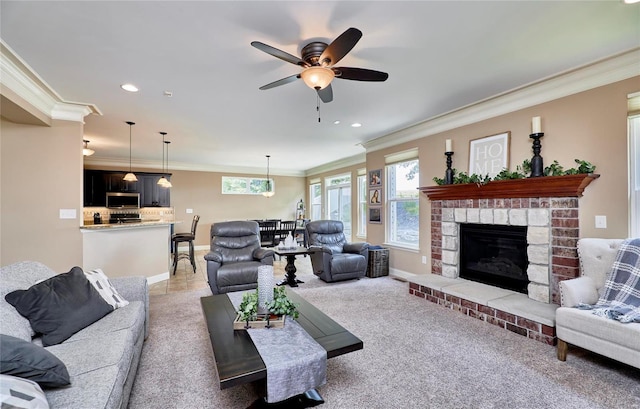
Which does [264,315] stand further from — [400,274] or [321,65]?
[400,274]

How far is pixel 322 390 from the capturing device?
194 cm

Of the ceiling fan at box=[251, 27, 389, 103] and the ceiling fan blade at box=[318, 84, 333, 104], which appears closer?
the ceiling fan at box=[251, 27, 389, 103]

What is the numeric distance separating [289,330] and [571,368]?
2202mm

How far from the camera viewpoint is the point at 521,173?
11.0 ft

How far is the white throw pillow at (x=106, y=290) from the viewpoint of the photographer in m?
2.28

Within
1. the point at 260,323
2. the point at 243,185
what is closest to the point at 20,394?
the point at 260,323

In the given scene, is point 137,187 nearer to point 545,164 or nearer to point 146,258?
point 146,258

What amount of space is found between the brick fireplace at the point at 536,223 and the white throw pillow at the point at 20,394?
11.4ft

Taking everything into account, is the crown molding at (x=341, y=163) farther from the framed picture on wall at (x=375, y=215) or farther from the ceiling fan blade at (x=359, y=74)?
the ceiling fan blade at (x=359, y=74)

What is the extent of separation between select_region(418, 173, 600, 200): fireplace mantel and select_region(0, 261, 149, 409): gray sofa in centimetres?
386

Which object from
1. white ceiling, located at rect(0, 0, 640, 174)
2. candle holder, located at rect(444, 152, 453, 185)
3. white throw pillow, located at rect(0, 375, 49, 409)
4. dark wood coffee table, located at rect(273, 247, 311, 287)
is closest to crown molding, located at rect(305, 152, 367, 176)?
candle holder, located at rect(444, 152, 453, 185)

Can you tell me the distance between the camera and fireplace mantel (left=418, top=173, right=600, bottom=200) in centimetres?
281

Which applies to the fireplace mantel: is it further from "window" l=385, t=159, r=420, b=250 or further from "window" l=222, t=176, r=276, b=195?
"window" l=222, t=176, r=276, b=195

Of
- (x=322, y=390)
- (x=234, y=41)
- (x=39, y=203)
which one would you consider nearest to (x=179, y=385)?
(x=322, y=390)
